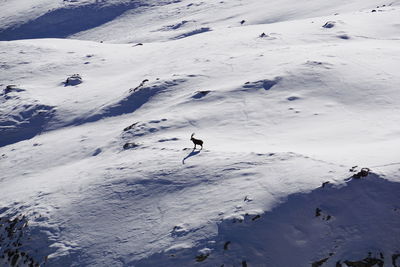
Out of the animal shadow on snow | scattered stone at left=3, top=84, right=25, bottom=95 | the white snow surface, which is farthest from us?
scattered stone at left=3, top=84, right=25, bottom=95

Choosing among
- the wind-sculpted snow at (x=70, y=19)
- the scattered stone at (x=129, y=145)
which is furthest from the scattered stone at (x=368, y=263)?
the wind-sculpted snow at (x=70, y=19)

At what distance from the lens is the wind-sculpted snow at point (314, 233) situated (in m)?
8.66

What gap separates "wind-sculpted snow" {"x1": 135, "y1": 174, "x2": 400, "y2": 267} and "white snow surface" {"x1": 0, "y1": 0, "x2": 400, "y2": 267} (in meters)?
0.03

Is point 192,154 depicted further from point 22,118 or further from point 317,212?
point 22,118

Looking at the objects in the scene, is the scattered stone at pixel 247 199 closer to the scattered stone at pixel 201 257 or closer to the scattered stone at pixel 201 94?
the scattered stone at pixel 201 257

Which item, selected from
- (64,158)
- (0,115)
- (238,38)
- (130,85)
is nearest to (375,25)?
(238,38)

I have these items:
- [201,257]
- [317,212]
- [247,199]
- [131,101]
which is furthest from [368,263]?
[131,101]

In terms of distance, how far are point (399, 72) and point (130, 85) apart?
38.7ft

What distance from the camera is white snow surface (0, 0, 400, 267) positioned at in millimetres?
9289

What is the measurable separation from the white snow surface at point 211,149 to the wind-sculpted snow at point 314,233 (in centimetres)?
3

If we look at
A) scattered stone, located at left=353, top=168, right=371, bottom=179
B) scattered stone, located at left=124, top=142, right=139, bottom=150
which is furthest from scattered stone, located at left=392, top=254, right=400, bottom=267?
scattered stone, located at left=124, top=142, right=139, bottom=150

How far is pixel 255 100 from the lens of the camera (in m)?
16.3

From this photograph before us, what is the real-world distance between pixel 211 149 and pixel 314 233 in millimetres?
→ 4510

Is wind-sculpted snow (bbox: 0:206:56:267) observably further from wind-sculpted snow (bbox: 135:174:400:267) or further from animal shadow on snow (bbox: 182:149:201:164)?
animal shadow on snow (bbox: 182:149:201:164)
